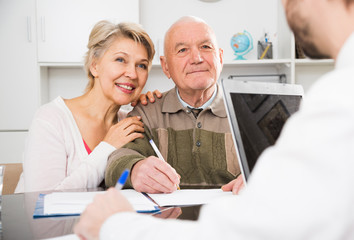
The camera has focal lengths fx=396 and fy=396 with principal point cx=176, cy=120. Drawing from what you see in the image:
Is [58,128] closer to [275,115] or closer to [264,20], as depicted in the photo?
[275,115]

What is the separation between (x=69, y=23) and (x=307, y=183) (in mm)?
3134

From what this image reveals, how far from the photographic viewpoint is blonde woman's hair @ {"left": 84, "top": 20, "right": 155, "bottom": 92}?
182 cm

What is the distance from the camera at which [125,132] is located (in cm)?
157

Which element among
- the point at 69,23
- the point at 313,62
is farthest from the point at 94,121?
the point at 313,62

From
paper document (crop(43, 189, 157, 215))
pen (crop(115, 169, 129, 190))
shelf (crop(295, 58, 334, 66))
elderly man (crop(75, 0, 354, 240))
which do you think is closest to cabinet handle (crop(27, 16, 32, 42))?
shelf (crop(295, 58, 334, 66))

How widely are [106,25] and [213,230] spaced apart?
5.17 feet

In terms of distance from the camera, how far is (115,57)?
5.95 ft

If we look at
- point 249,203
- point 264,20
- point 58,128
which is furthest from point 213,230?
point 264,20

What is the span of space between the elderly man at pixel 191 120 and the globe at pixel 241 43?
1.67 m

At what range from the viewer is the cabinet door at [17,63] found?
3.19 metres

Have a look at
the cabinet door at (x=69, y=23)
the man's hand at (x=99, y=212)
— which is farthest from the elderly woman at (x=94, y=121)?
the cabinet door at (x=69, y=23)

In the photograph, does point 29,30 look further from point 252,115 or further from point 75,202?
point 252,115

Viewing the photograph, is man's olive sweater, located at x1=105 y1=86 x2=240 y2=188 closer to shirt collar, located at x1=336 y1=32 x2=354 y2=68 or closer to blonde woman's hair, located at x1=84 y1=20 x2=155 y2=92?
blonde woman's hair, located at x1=84 y1=20 x2=155 y2=92

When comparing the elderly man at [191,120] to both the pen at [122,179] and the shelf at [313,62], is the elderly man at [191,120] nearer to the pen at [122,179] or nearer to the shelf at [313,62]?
the pen at [122,179]
